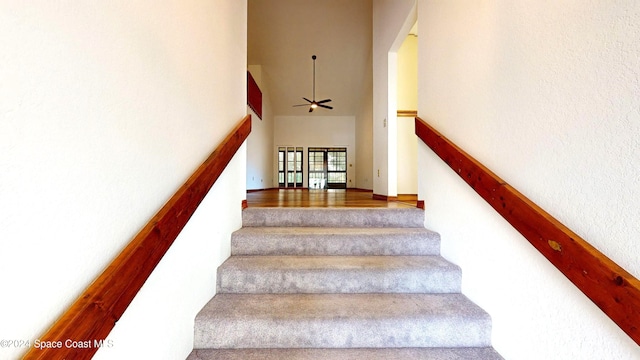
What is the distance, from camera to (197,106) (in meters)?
1.37

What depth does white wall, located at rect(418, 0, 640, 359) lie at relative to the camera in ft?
2.63

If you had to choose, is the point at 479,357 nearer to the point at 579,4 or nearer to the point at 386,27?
the point at 579,4

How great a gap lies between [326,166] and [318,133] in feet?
4.41

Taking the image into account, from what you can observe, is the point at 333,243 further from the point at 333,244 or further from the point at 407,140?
the point at 407,140

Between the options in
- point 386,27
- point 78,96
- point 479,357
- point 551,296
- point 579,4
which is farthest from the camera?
point 386,27

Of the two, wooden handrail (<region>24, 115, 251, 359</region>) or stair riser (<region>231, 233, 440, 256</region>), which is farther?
stair riser (<region>231, 233, 440, 256</region>)

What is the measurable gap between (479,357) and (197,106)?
1915 millimetres

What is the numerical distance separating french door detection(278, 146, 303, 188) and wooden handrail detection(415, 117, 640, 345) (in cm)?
897

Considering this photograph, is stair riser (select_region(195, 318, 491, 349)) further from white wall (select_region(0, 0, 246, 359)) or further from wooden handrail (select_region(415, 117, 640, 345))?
wooden handrail (select_region(415, 117, 640, 345))

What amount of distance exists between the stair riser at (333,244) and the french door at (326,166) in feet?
27.2

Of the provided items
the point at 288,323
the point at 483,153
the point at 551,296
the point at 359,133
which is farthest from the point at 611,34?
the point at 359,133

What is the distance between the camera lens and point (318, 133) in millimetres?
10086

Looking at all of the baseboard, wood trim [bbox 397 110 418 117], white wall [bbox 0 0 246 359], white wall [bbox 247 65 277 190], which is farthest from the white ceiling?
white wall [bbox 0 0 246 359]

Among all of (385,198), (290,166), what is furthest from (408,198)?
(290,166)
